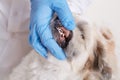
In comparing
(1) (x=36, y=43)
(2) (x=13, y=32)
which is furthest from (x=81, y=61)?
(2) (x=13, y=32)

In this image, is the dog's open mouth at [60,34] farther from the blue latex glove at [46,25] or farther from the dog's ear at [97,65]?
the dog's ear at [97,65]

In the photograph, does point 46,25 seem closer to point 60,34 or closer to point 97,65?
point 60,34

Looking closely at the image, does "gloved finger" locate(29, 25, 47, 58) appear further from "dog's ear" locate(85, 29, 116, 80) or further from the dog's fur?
Result: "dog's ear" locate(85, 29, 116, 80)

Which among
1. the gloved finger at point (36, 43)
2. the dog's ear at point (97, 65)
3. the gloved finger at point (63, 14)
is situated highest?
the gloved finger at point (63, 14)

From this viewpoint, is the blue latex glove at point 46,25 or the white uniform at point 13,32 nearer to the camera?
the blue latex glove at point 46,25

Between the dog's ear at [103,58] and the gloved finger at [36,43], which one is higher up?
the gloved finger at [36,43]

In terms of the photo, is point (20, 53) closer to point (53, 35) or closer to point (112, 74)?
point (53, 35)

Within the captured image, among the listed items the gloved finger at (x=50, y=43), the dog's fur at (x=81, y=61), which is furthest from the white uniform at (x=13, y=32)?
the gloved finger at (x=50, y=43)

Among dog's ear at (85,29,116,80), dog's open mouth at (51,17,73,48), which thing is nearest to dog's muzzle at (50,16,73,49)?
dog's open mouth at (51,17,73,48)
